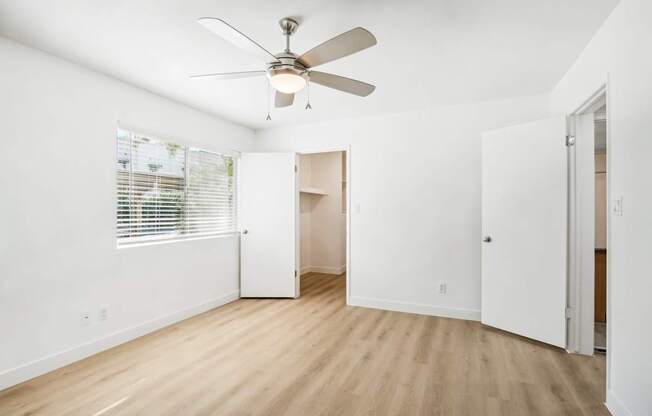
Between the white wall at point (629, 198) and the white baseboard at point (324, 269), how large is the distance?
436cm

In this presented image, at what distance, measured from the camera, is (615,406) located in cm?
185

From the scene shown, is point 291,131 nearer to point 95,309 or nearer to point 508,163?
point 508,163

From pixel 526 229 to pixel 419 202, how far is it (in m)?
1.14

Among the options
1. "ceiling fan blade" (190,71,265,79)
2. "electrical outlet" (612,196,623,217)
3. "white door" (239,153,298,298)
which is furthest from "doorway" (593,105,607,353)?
"white door" (239,153,298,298)

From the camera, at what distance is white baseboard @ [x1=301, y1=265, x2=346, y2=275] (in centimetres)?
605

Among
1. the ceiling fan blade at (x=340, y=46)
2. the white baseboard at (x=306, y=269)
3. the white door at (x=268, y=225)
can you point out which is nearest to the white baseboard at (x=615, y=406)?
the ceiling fan blade at (x=340, y=46)

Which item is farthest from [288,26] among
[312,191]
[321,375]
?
[312,191]

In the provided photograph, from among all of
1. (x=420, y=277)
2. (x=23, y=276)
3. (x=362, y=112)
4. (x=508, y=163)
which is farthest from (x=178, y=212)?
(x=508, y=163)

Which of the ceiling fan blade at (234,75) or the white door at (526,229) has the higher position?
the ceiling fan blade at (234,75)

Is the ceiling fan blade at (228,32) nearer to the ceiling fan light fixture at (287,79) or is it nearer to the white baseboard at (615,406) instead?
the ceiling fan light fixture at (287,79)

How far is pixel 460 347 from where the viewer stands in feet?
9.34

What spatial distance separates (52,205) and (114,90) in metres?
1.13

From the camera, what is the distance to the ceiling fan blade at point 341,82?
6.80 ft

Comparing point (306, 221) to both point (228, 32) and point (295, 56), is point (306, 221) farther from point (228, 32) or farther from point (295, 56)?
point (228, 32)
